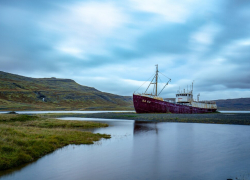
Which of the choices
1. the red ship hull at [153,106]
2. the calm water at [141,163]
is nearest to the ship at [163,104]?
the red ship hull at [153,106]

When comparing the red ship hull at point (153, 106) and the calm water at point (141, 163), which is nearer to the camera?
the calm water at point (141, 163)

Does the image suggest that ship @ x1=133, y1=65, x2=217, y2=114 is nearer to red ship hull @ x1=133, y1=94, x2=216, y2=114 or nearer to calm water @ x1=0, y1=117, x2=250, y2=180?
red ship hull @ x1=133, y1=94, x2=216, y2=114

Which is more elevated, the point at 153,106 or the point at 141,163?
the point at 153,106

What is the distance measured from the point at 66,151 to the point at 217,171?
12.4 m

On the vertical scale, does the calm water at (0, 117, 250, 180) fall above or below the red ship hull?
below

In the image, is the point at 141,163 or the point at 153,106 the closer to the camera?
the point at 141,163

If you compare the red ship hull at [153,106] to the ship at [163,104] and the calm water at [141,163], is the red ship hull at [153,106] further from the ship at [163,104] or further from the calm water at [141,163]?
the calm water at [141,163]

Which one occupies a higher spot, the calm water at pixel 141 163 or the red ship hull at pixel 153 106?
the red ship hull at pixel 153 106

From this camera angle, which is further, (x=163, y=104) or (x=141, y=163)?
(x=163, y=104)

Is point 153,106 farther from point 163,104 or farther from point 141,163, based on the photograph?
point 141,163

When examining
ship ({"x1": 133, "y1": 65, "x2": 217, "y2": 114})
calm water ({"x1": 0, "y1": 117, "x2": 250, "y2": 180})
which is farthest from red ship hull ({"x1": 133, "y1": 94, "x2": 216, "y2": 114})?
calm water ({"x1": 0, "y1": 117, "x2": 250, "y2": 180})

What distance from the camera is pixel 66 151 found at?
19578 millimetres

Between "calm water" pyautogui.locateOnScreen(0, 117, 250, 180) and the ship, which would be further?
the ship

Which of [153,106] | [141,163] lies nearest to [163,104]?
[153,106]
